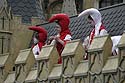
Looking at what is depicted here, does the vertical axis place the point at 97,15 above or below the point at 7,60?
above

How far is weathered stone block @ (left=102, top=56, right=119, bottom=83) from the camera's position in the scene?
20.9 m

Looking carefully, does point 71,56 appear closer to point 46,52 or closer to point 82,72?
point 82,72

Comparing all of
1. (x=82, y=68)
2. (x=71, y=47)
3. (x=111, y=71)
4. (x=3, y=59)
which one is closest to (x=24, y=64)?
(x=3, y=59)

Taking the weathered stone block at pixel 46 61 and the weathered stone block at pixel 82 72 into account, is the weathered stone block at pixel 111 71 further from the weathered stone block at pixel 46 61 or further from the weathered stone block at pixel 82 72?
the weathered stone block at pixel 46 61

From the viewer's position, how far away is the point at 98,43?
71.9 ft

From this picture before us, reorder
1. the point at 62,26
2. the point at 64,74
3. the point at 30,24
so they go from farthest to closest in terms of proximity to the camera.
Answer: the point at 30,24
the point at 62,26
the point at 64,74

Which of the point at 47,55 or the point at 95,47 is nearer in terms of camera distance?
the point at 95,47

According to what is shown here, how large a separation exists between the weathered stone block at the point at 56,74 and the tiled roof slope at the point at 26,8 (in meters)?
12.9

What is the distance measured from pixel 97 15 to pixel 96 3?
25722 mm

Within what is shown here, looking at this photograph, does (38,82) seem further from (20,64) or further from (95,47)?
(95,47)

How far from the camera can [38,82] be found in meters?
24.8

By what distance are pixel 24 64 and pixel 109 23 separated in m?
3.96

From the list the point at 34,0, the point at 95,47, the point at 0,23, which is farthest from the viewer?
the point at 34,0

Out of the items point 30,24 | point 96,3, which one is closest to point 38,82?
point 30,24
